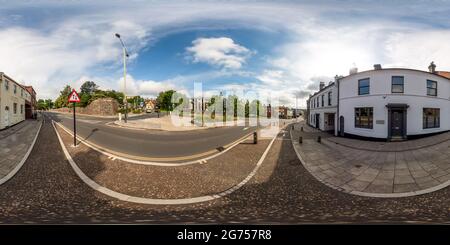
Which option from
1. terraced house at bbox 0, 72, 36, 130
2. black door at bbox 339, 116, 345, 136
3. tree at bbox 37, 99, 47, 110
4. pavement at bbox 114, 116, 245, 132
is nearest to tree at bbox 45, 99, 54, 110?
tree at bbox 37, 99, 47, 110

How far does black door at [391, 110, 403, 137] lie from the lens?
12.8m

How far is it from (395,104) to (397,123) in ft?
3.80

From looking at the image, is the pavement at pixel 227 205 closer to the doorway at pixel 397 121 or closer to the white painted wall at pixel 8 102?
the doorway at pixel 397 121

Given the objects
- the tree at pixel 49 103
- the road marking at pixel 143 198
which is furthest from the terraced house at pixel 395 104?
the tree at pixel 49 103

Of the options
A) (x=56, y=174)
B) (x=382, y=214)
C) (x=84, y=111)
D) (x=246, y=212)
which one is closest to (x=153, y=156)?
(x=56, y=174)

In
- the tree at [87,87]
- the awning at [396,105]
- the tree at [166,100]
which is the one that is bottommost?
the awning at [396,105]

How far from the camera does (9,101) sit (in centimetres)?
1497

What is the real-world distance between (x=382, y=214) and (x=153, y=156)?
17.0 ft

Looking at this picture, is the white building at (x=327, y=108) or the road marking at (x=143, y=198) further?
the white building at (x=327, y=108)

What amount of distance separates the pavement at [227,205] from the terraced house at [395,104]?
1000 cm

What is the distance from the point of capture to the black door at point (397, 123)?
1275 centimetres

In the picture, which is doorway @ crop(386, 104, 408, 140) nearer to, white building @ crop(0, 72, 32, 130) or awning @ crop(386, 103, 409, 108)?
awning @ crop(386, 103, 409, 108)

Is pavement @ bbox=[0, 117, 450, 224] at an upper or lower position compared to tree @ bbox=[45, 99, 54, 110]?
lower

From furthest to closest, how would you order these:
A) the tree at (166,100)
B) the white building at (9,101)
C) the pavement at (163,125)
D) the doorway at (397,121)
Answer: the tree at (166,100) → the pavement at (163,125) → the white building at (9,101) → the doorway at (397,121)
